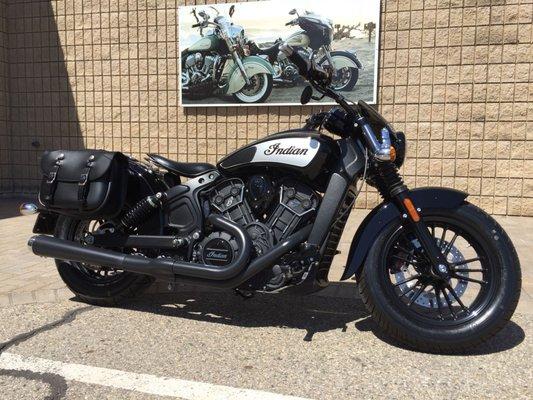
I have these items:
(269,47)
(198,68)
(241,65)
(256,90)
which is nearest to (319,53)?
(269,47)

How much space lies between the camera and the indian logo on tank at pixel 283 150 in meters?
3.08

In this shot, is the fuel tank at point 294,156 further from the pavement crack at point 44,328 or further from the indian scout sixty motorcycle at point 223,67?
the indian scout sixty motorcycle at point 223,67

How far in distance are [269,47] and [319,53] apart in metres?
0.71

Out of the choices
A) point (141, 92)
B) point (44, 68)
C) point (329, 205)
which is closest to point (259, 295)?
point (329, 205)

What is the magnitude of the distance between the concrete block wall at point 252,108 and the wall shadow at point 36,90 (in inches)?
0.6

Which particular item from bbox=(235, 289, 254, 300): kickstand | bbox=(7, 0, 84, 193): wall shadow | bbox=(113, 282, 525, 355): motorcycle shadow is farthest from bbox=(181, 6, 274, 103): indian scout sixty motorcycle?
bbox=(235, 289, 254, 300): kickstand

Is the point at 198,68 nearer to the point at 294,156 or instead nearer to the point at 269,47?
the point at 269,47

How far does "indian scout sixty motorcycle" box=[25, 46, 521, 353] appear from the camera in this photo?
117 inches

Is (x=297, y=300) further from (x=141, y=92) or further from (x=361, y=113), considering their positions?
(x=141, y=92)

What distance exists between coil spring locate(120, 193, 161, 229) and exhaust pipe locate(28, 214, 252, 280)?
0.23 m

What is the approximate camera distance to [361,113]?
3.16 meters

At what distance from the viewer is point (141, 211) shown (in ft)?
11.5

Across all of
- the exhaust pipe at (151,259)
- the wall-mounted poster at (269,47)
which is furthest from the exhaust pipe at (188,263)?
the wall-mounted poster at (269,47)

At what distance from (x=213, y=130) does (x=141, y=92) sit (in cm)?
128
